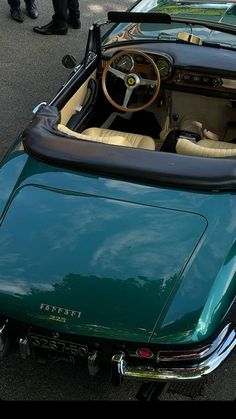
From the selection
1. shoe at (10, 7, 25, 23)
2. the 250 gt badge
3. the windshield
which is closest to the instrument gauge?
the windshield

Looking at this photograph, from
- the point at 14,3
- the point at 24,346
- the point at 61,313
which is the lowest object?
the point at 14,3

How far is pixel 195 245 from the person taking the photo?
10.8 ft

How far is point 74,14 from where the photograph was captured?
7480 mm

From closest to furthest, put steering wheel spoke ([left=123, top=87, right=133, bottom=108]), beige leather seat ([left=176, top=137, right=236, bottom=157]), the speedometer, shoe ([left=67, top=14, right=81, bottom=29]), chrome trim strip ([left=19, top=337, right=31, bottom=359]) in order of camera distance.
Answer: chrome trim strip ([left=19, top=337, right=31, bottom=359]), beige leather seat ([left=176, top=137, right=236, bottom=157]), the speedometer, steering wheel spoke ([left=123, top=87, right=133, bottom=108]), shoe ([left=67, top=14, right=81, bottom=29])

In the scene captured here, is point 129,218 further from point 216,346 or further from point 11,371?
point 11,371

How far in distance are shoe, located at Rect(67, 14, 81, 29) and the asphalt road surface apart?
8 cm

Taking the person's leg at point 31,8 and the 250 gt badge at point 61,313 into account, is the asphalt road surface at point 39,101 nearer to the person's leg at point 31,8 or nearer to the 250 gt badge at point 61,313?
the person's leg at point 31,8

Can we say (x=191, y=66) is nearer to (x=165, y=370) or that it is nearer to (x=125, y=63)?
(x=125, y=63)

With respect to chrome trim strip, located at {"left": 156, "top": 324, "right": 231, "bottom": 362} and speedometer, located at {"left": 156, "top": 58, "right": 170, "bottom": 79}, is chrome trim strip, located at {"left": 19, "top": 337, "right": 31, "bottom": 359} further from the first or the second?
speedometer, located at {"left": 156, "top": 58, "right": 170, "bottom": 79}

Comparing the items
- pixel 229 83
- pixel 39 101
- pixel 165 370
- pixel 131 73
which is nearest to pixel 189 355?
pixel 165 370

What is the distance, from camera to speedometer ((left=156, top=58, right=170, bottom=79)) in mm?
4512

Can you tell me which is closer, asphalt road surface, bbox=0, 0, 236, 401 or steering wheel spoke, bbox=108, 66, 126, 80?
asphalt road surface, bbox=0, 0, 236, 401

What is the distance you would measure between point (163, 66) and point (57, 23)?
325cm
